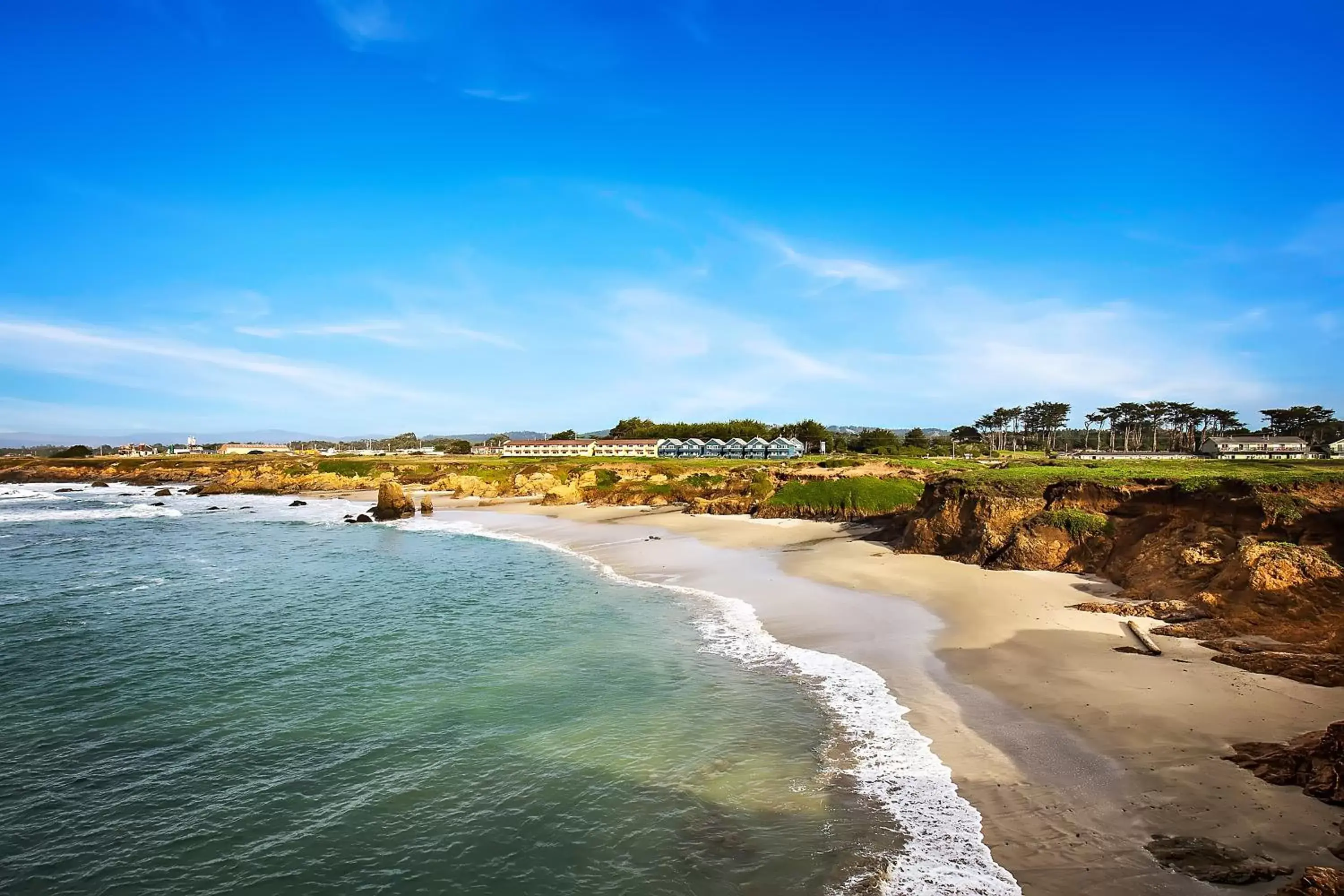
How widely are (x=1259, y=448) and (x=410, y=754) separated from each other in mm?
112431

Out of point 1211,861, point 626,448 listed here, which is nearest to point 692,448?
point 626,448

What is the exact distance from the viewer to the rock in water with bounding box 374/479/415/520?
2157 inches

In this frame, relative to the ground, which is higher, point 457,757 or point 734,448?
point 734,448

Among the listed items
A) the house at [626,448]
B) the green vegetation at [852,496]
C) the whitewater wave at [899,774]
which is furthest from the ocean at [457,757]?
the house at [626,448]

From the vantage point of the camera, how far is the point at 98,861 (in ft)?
29.5

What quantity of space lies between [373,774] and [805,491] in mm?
39064

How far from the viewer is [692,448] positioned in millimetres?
139375

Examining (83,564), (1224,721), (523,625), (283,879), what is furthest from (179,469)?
(1224,721)

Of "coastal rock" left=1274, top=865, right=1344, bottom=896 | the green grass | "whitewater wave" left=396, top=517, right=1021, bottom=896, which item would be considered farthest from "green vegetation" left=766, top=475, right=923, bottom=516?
"coastal rock" left=1274, top=865, right=1344, bottom=896

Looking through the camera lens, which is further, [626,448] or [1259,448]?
[626,448]

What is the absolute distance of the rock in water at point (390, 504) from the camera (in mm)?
54781

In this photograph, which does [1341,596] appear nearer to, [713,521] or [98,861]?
[98,861]

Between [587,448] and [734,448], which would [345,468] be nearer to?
[587,448]

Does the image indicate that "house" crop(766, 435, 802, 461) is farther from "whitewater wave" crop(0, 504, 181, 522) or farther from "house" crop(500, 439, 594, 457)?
"whitewater wave" crop(0, 504, 181, 522)
